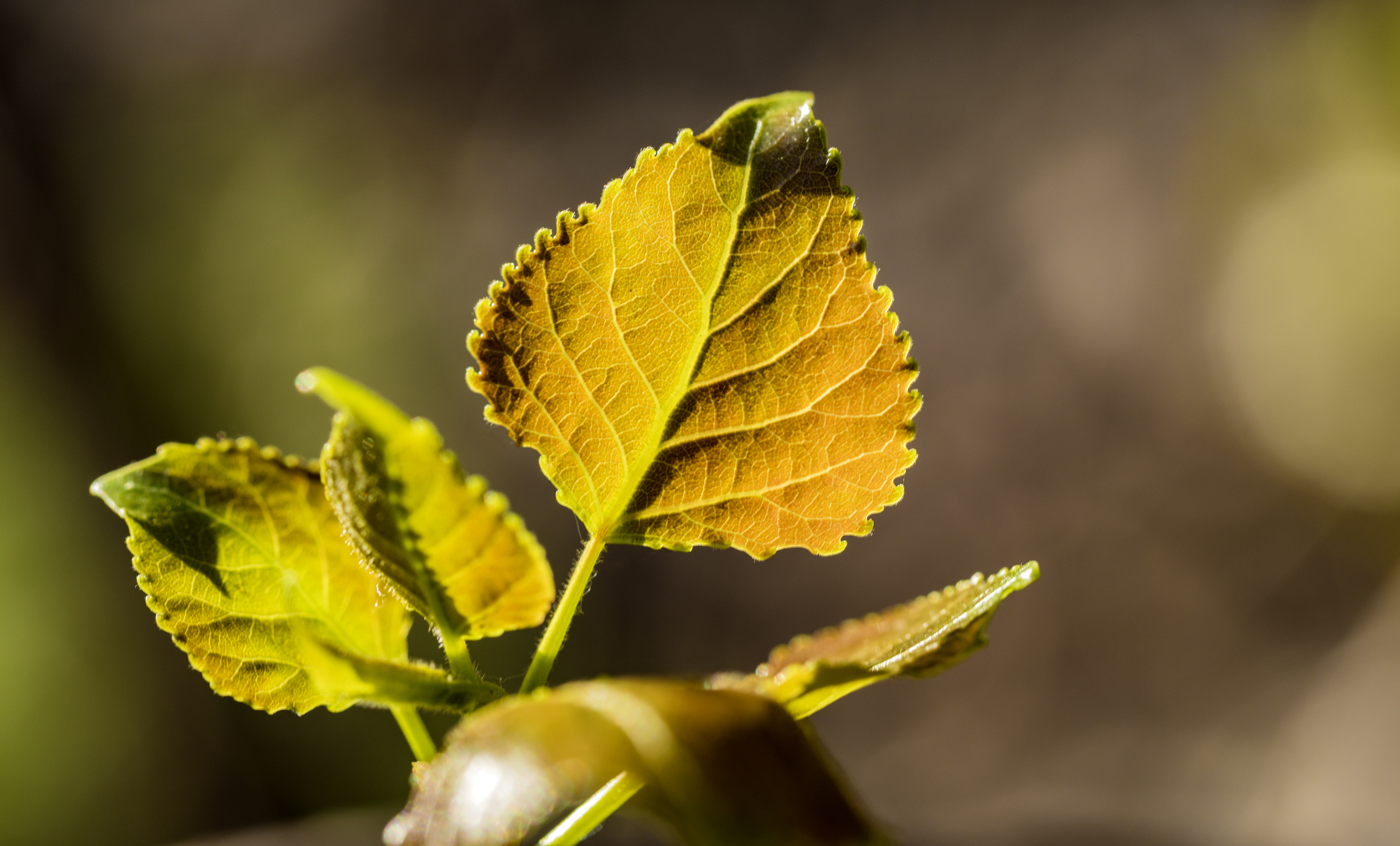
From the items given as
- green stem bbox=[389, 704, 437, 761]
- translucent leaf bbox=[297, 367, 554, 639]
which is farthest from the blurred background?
translucent leaf bbox=[297, 367, 554, 639]

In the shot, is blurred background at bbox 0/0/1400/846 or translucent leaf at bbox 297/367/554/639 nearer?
translucent leaf at bbox 297/367/554/639

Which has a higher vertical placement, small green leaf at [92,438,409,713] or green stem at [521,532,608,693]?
small green leaf at [92,438,409,713]

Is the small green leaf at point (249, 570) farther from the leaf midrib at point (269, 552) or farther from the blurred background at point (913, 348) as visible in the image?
the blurred background at point (913, 348)

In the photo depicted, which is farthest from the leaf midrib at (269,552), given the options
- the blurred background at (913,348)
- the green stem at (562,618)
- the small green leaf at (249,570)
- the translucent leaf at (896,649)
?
the blurred background at (913,348)

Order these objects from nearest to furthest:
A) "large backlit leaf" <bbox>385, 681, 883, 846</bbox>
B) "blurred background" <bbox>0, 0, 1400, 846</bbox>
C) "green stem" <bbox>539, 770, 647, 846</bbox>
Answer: "large backlit leaf" <bbox>385, 681, 883, 846</bbox> → "green stem" <bbox>539, 770, 647, 846</bbox> → "blurred background" <bbox>0, 0, 1400, 846</bbox>

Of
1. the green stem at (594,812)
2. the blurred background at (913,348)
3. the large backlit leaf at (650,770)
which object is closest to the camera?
the large backlit leaf at (650,770)

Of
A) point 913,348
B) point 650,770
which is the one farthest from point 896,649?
point 913,348

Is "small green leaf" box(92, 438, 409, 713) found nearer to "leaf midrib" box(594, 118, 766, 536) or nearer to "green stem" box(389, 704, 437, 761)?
"green stem" box(389, 704, 437, 761)
